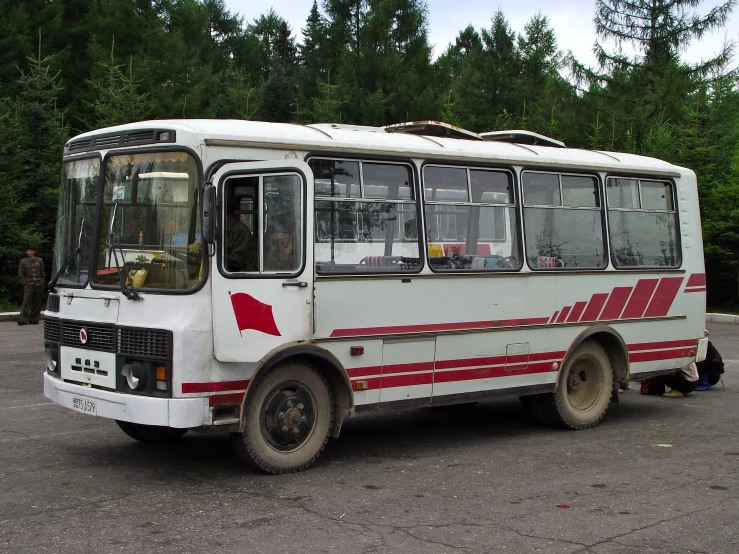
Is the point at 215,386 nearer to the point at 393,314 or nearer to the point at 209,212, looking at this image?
the point at 209,212

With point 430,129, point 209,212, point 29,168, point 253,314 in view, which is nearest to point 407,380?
point 253,314

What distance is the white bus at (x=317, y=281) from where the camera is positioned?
24.9 feet

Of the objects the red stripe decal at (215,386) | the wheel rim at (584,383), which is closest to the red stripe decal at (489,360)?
the wheel rim at (584,383)

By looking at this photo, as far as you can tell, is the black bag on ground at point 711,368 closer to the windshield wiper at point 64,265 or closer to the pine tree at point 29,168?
the windshield wiper at point 64,265

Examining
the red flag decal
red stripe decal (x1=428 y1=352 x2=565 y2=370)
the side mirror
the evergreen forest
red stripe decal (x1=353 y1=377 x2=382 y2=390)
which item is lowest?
red stripe decal (x1=353 y1=377 x2=382 y2=390)

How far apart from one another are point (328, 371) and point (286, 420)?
60 cm

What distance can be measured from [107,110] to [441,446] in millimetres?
18401

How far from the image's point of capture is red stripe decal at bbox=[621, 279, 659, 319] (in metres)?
10.9

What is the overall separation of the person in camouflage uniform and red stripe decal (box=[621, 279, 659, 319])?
49.2 feet

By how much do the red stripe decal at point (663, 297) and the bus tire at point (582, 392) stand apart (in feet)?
2.70

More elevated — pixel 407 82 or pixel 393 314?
pixel 407 82

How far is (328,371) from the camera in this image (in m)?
8.35

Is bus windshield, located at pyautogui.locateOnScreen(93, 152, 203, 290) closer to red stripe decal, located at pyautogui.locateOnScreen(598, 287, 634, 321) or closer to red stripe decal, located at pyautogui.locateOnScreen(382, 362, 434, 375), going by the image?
red stripe decal, located at pyautogui.locateOnScreen(382, 362, 434, 375)

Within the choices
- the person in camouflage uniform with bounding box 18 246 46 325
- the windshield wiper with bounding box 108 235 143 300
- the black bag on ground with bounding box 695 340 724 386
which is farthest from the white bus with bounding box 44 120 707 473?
the person in camouflage uniform with bounding box 18 246 46 325
